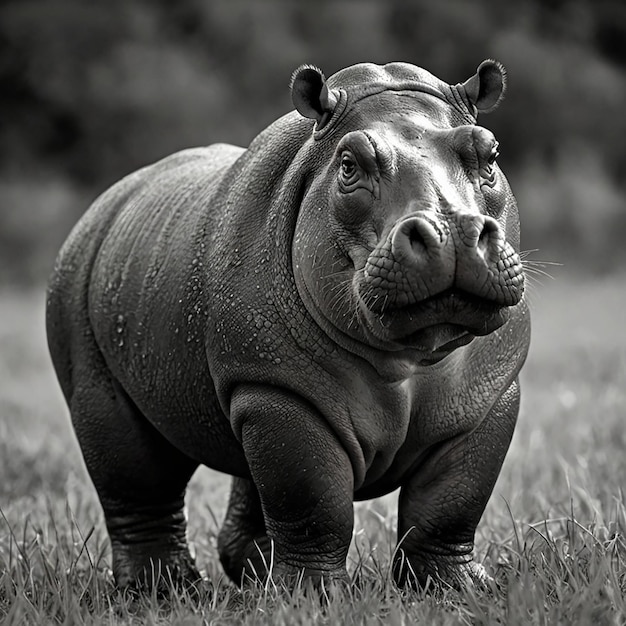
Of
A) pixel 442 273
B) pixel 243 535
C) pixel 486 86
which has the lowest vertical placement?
pixel 243 535

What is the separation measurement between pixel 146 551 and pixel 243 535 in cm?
45

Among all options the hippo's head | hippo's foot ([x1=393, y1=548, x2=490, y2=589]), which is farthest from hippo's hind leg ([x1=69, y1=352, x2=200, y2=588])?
the hippo's head

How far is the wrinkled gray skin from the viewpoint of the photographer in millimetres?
3111

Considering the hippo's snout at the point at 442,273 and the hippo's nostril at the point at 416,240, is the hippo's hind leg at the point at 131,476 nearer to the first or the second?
the hippo's snout at the point at 442,273

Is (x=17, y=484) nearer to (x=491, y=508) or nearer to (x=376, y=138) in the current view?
(x=491, y=508)

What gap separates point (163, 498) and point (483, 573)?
51.8 inches

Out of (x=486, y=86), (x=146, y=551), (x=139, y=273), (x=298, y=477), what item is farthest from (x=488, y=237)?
(x=146, y=551)

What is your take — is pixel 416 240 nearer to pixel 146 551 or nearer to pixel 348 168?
pixel 348 168

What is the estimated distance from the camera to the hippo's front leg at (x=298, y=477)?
3.46 meters

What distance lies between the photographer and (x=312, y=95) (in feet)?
11.3

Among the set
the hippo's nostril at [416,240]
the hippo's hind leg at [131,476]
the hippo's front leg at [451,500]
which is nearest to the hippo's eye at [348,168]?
the hippo's nostril at [416,240]

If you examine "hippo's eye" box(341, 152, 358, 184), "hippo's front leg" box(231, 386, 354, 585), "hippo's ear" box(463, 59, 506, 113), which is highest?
"hippo's ear" box(463, 59, 506, 113)

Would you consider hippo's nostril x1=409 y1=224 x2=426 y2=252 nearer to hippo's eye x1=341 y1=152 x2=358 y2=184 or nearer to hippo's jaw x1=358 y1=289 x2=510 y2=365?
hippo's jaw x1=358 y1=289 x2=510 y2=365

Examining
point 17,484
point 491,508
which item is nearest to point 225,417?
point 491,508
